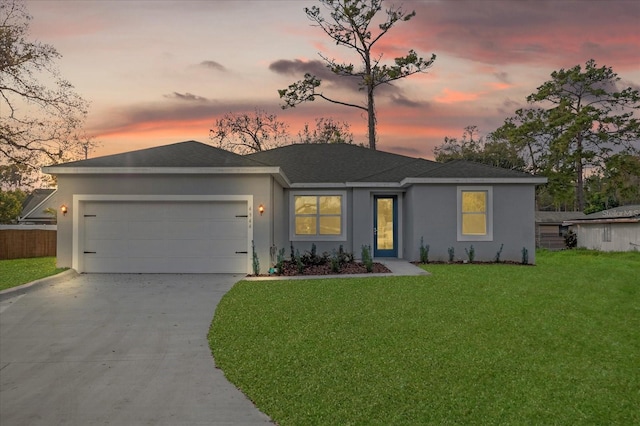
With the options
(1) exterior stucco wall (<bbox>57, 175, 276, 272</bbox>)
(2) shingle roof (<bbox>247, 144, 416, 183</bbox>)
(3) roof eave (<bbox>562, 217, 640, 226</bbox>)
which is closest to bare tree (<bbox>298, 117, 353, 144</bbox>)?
(2) shingle roof (<bbox>247, 144, 416, 183</bbox>)

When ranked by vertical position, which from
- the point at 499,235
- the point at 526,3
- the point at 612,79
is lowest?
the point at 499,235

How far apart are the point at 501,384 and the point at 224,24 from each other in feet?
42.8

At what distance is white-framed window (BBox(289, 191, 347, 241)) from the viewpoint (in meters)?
17.5

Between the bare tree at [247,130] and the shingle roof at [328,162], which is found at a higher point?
the bare tree at [247,130]

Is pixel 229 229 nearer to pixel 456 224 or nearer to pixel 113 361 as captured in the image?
pixel 113 361

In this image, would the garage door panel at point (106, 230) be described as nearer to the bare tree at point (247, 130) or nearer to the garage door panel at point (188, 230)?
the garage door panel at point (188, 230)

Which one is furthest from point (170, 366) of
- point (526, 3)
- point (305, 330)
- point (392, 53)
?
point (392, 53)

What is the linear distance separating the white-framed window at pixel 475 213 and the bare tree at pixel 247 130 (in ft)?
71.3

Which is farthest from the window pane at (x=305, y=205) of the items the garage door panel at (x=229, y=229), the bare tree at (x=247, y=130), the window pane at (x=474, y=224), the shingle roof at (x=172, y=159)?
the bare tree at (x=247, y=130)

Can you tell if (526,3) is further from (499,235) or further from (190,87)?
(190,87)

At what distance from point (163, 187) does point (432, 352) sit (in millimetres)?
9011

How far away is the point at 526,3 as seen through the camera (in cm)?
1625

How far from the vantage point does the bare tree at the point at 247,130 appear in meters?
36.1

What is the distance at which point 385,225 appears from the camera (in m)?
18.1
